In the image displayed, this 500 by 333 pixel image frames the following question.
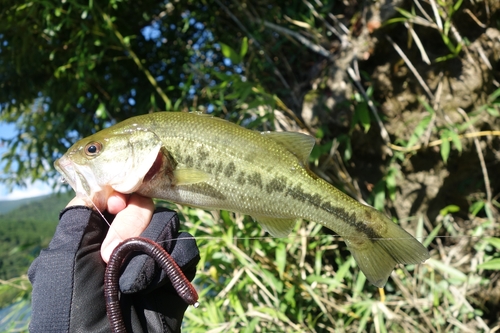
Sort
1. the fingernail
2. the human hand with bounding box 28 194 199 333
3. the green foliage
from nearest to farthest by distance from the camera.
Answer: the human hand with bounding box 28 194 199 333 → the fingernail → the green foliage

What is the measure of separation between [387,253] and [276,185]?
426 mm

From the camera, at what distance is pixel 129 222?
1.45 meters

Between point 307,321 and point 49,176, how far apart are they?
4147 mm

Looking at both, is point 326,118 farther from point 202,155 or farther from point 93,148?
point 93,148

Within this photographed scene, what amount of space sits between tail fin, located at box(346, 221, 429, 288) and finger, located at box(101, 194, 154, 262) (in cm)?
72

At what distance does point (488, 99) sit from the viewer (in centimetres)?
314

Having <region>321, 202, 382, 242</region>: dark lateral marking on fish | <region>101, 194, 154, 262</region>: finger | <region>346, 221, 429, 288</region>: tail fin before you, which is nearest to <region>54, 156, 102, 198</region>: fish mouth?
<region>101, 194, 154, 262</region>: finger

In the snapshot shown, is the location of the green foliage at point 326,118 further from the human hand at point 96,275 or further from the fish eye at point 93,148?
the fish eye at point 93,148

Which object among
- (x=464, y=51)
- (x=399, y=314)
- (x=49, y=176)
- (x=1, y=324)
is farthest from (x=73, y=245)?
(x=49, y=176)

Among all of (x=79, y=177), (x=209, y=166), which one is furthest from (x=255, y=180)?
(x=79, y=177)

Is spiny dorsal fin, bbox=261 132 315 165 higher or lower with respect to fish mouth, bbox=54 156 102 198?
higher

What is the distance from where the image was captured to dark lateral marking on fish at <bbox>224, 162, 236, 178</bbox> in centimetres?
136

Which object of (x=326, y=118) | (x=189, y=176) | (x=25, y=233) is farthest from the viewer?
(x=25, y=233)

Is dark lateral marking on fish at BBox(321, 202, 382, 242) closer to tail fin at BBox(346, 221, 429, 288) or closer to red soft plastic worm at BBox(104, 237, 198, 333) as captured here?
tail fin at BBox(346, 221, 429, 288)
